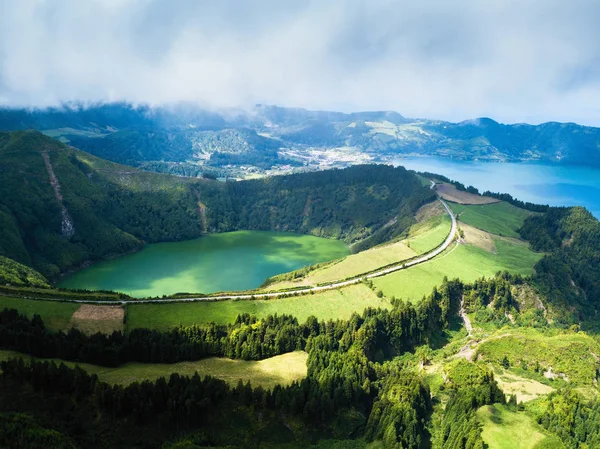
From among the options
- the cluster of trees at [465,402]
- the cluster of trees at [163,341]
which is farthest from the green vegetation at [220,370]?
the cluster of trees at [465,402]

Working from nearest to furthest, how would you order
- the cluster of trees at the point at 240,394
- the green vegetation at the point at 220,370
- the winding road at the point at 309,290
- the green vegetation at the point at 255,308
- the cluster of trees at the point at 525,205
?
the cluster of trees at the point at 240,394
the green vegetation at the point at 220,370
the green vegetation at the point at 255,308
the winding road at the point at 309,290
the cluster of trees at the point at 525,205

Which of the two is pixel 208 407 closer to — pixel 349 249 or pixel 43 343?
pixel 43 343

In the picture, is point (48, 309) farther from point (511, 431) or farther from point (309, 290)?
point (511, 431)

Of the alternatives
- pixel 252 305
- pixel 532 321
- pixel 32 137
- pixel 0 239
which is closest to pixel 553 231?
pixel 532 321

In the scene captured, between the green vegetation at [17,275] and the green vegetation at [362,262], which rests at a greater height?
the green vegetation at [362,262]

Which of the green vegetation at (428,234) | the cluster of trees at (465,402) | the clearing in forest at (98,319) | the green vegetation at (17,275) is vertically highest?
the green vegetation at (428,234)

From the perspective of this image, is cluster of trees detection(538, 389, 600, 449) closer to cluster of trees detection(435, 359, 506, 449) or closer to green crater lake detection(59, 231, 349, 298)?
cluster of trees detection(435, 359, 506, 449)

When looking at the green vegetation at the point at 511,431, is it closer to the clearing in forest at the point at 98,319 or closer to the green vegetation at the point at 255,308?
the green vegetation at the point at 255,308
